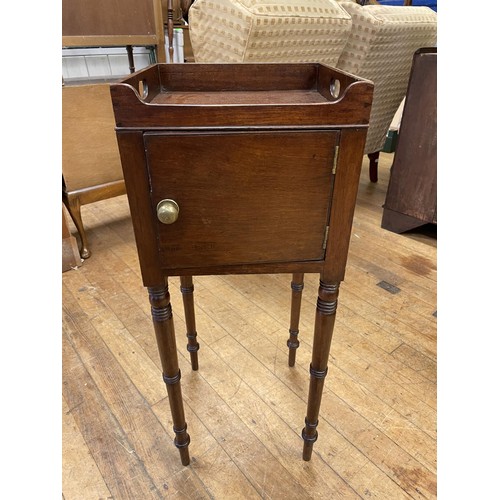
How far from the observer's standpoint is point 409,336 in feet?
4.25

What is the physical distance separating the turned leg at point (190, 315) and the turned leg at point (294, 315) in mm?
282

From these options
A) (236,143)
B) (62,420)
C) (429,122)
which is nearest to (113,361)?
(62,420)

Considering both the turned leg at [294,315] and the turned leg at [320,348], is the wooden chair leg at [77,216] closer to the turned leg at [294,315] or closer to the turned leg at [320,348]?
the turned leg at [294,315]

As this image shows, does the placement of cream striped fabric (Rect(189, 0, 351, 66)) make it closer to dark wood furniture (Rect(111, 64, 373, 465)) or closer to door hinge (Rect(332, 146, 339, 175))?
dark wood furniture (Rect(111, 64, 373, 465))

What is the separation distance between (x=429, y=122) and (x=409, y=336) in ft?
3.06

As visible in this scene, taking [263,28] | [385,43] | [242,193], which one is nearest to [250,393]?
[242,193]

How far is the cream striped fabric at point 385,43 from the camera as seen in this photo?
1605 mm

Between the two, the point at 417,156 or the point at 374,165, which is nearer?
the point at 417,156

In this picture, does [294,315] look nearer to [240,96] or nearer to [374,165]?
[240,96]

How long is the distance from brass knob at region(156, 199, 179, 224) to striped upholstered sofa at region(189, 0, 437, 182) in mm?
835

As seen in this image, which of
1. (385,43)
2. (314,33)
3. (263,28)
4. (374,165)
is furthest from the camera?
(374,165)

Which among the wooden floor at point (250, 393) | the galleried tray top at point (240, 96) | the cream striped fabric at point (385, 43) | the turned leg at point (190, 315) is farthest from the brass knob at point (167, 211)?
the cream striped fabric at point (385, 43)

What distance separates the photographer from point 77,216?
171 cm

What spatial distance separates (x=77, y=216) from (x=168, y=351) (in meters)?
1.17
